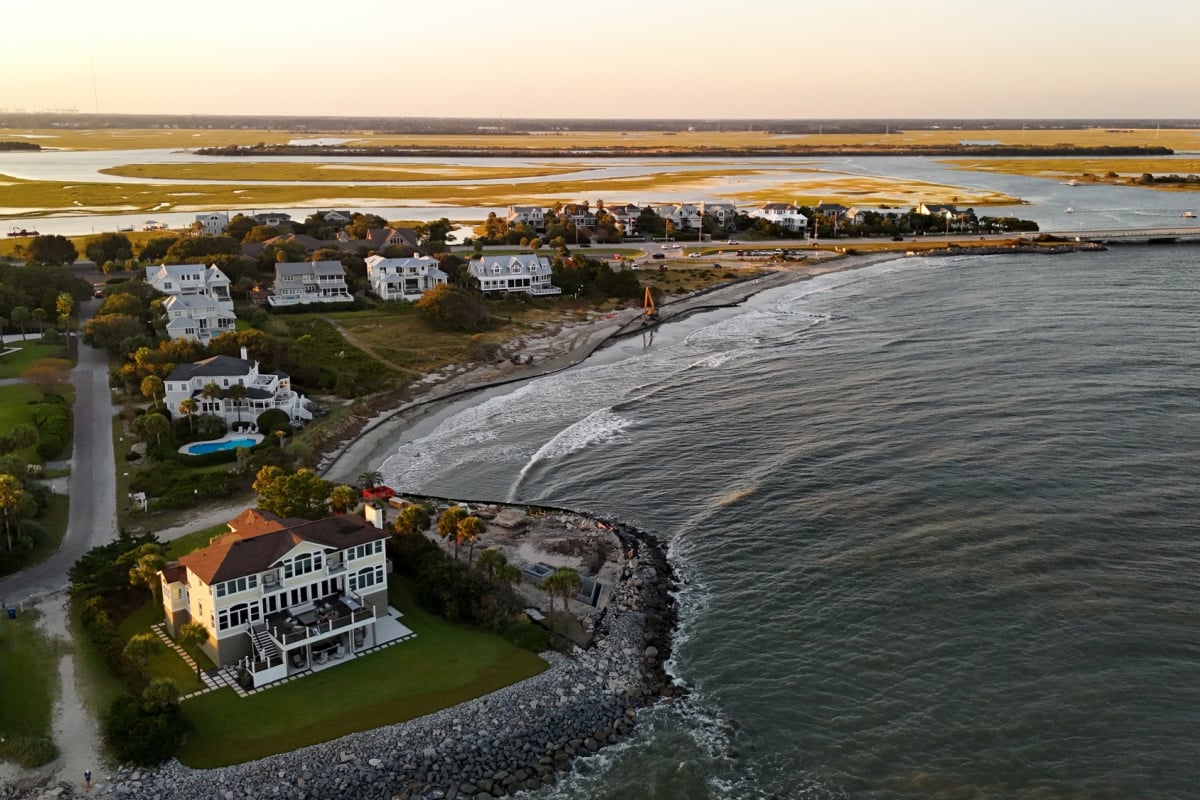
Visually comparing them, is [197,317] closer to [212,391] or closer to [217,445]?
[212,391]

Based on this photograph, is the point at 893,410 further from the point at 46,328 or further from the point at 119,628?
the point at 46,328

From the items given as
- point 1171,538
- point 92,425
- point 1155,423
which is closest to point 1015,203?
point 1155,423

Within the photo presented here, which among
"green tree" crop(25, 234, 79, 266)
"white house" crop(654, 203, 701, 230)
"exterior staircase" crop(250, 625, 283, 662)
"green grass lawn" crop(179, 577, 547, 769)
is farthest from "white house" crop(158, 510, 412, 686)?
"white house" crop(654, 203, 701, 230)

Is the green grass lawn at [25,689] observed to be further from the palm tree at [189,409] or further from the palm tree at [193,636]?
the palm tree at [189,409]

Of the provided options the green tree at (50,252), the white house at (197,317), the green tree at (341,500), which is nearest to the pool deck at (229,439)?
the green tree at (341,500)

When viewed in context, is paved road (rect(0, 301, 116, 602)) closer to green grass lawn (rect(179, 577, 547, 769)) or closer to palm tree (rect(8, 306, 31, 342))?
palm tree (rect(8, 306, 31, 342))
